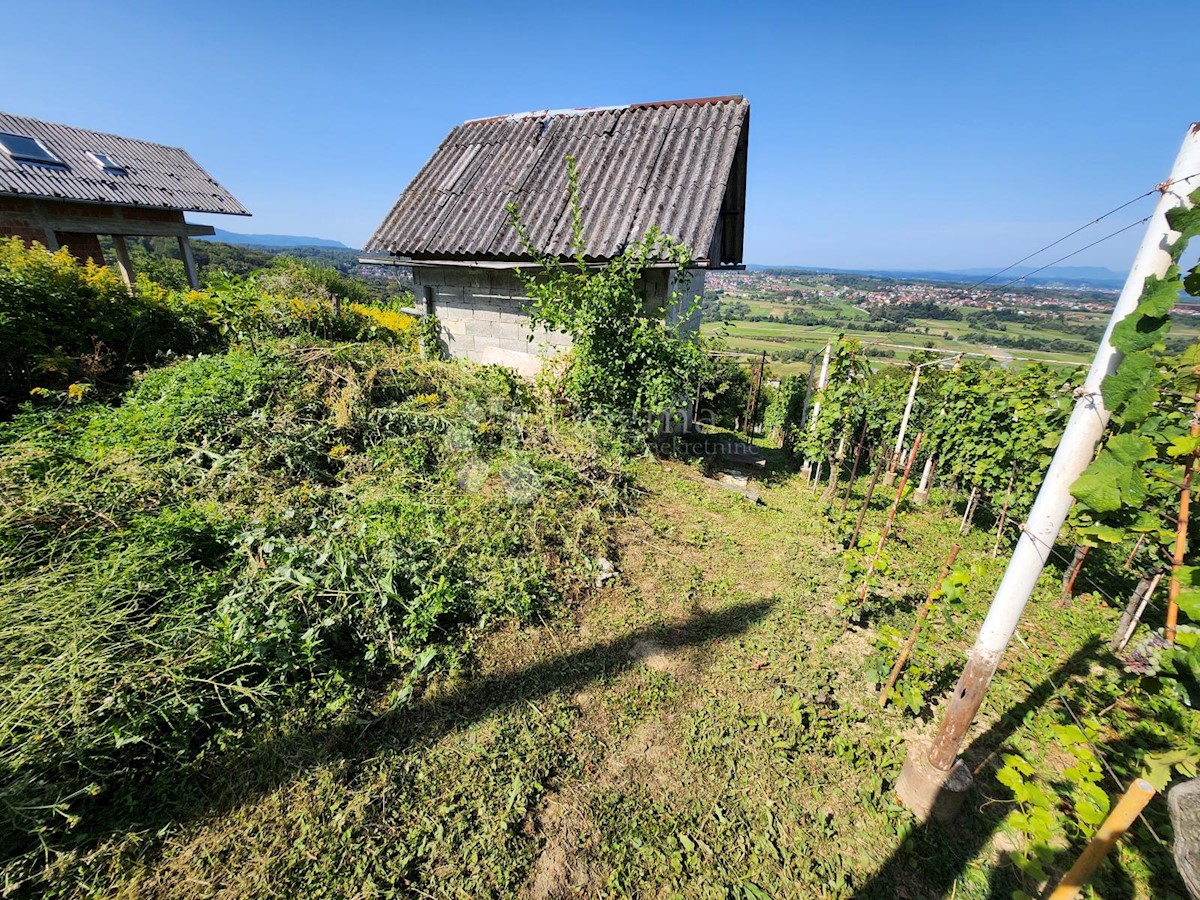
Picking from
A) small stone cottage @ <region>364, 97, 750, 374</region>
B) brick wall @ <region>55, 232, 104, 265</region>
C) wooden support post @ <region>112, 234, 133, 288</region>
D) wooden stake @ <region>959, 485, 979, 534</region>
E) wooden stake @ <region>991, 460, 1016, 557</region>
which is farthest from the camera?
wooden support post @ <region>112, 234, 133, 288</region>

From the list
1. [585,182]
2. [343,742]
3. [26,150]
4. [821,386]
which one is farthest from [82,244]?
[821,386]

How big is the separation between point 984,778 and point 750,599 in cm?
173

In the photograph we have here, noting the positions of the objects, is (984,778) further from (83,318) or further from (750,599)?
(83,318)

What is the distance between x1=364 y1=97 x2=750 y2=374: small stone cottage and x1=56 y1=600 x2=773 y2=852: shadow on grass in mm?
4526

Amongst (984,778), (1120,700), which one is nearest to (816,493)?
(1120,700)

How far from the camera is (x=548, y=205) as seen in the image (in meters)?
7.36

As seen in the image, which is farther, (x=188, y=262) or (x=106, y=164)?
(x=188, y=262)

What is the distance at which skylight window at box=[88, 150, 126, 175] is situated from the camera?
A: 1231 cm

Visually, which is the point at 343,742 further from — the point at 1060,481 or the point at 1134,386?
the point at 1134,386

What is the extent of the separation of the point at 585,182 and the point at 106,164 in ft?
46.4

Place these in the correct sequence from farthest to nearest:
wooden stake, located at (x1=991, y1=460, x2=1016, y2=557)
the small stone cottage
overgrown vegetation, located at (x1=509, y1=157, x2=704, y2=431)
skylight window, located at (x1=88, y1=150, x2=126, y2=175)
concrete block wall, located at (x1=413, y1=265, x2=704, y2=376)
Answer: skylight window, located at (x1=88, y1=150, x2=126, y2=175)
concrete block wall, located at (x1=413, y1=265, x2=704, y2=376)
the small stone cottage
overgrown vegetation, located at (x1=509, y1=157, x2=704, y2=431)
wooden stake, located at (x1=991, y1=460, x2=1016, y2=557)

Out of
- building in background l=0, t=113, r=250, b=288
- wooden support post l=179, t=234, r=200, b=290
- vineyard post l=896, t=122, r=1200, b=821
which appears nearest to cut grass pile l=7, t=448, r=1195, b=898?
vineyard post l=896, t=122, r=1200, b=821

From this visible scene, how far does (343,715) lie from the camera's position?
107 inches

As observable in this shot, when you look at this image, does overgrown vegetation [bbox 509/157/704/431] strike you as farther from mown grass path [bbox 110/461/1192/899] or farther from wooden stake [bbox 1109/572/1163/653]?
wooden stake [bbox 1109/572/1163/653]
